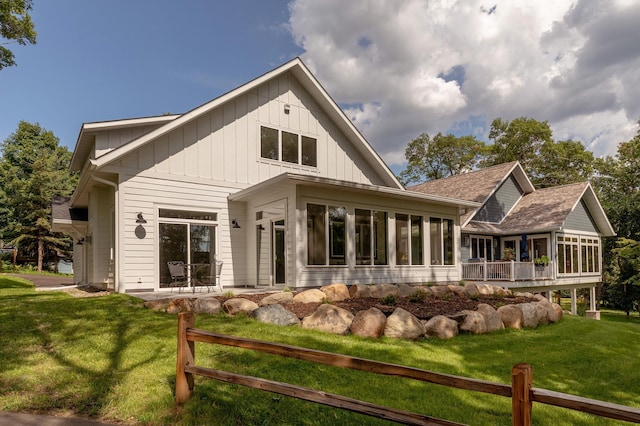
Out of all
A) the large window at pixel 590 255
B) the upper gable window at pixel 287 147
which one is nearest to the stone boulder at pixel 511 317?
the upper gable window at pixel 287 147

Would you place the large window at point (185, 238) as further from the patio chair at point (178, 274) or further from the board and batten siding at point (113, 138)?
the board and batten siding at point (113, 138)

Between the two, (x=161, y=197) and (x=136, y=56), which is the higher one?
(x=136, y=56)

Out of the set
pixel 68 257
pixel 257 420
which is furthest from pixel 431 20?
pixel 68 257

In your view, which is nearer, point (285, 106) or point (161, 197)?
point (161, 197)

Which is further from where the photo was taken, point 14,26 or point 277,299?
point 14,26

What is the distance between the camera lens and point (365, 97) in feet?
81.7

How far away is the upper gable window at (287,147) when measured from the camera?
44.0 feet

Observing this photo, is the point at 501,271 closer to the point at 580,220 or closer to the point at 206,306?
the point at 580,220

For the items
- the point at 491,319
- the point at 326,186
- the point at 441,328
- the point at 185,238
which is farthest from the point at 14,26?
the point at 491,319

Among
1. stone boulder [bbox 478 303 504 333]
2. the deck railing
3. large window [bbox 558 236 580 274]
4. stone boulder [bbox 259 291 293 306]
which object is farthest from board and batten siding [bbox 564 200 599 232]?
stone boulder [bbox 259 291 293 306]

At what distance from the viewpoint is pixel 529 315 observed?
923 centimetres

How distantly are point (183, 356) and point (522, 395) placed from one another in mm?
2818

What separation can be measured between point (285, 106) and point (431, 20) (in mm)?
6700

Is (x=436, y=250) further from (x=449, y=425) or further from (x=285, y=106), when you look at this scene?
(x=449, y=425)
